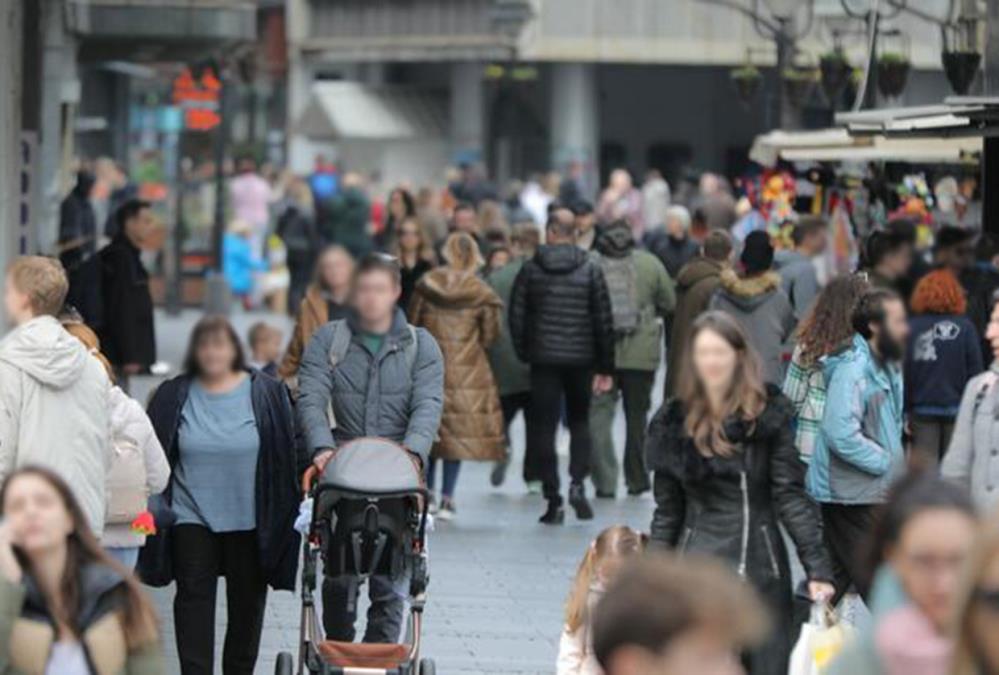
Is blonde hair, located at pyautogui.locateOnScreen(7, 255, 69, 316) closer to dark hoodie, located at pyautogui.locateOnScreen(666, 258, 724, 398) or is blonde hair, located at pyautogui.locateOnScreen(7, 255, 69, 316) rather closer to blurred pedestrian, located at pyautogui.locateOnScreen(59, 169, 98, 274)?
dark hoodie, located at pyautogui.locateOnScreen(666, 258, 724, 398)

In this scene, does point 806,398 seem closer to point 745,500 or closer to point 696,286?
point 745,500

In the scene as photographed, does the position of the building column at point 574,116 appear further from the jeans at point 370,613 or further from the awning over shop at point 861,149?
the jeans at point 370,613

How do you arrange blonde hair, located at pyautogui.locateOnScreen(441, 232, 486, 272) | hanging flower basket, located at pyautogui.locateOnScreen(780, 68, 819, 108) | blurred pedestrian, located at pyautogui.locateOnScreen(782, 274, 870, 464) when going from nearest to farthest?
blurred pedestrian, located at pyautogui.locateOnScreen(782, 274, 870, 464)
blonde hair, located at pyautogui.locateOnScreen(441, 232, 486, 272)
hanging flower basket, located at pyautogui.locateOnScreen(780, 68, 819, 108)

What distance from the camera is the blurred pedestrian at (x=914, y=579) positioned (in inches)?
247

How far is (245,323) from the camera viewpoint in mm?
36094

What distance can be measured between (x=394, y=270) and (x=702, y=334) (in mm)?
3085

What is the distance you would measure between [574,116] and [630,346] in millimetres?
33676

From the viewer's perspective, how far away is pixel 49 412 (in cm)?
1012

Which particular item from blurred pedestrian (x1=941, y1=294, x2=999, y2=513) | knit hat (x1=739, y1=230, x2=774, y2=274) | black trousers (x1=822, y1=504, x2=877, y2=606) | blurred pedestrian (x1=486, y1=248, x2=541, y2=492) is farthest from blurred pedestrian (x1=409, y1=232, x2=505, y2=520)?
blurred pedestrian (x1=941, y1=294, x2=999, y2=513)

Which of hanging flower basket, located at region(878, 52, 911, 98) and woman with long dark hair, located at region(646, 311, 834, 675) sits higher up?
hanging flower basket, located at region(878, 52, 911, 98)

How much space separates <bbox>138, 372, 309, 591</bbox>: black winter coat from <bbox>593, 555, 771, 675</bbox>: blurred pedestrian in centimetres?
560

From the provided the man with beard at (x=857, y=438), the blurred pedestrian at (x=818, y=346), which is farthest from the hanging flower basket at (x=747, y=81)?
the man with beard at (x=857, y=438)

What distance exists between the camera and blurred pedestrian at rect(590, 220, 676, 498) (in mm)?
18500

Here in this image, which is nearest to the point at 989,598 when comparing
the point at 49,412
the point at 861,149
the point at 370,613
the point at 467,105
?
the point at 49,412
